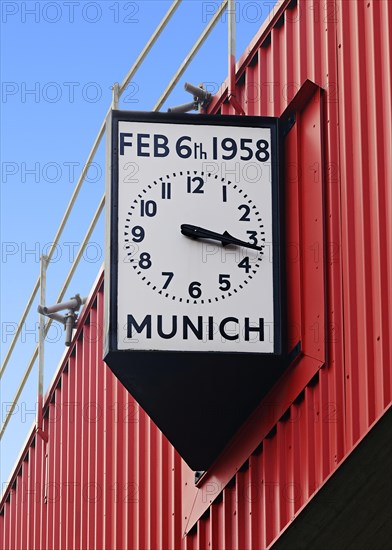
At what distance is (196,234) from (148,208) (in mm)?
352

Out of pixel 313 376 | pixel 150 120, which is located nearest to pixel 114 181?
pixel 150 120

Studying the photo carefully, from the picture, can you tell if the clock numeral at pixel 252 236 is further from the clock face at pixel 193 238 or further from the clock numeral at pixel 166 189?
the clock numeral at pixel 166 189

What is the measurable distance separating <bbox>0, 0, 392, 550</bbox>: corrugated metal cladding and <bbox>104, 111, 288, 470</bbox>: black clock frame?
128 mm

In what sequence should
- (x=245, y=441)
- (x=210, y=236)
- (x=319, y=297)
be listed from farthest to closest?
1. (x=245, y=441)
2. (x=210, y=236)
3. (x=319, y=297)

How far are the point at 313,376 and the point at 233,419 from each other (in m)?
0.82

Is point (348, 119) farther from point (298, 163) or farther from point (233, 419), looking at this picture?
point (233, 419)

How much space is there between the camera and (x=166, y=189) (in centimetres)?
885

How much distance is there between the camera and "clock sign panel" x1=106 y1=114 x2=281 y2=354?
858 centimetres

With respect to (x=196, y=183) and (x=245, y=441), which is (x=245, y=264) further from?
(x=245, y=441)

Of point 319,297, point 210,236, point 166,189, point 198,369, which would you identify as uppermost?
point 166,189

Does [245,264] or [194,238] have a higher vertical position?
[194,238]

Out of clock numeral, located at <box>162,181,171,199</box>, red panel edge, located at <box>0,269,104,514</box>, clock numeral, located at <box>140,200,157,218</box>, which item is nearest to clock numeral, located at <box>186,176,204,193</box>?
clock numeral, located at <box>162,181,171,199</box>

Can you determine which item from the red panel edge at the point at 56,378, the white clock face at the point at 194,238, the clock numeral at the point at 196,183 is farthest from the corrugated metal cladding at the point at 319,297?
the red panel edge at the point at 56,378

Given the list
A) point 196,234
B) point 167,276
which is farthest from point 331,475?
point 196,234
